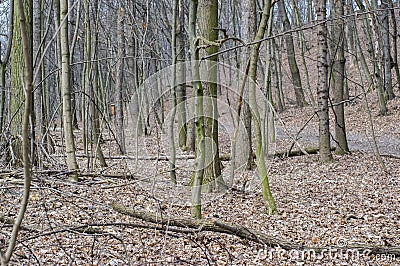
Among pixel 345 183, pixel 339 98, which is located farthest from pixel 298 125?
pixel 345 183

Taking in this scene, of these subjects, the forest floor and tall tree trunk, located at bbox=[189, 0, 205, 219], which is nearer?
the forest floor

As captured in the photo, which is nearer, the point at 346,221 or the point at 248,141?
the point at 346,221

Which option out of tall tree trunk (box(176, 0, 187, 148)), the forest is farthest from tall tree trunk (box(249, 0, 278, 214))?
tall tree trunk (box(176, 0, 187, 148))

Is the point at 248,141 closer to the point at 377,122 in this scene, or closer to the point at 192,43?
the point at 192,43

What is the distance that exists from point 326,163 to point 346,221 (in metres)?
4.24

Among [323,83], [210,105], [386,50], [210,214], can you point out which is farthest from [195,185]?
[386,50]

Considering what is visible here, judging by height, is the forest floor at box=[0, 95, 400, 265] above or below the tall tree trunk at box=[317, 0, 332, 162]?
below

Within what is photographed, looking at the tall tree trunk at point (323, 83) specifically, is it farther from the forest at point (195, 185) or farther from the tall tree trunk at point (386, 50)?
the tall tree trunk at point (386, 50)

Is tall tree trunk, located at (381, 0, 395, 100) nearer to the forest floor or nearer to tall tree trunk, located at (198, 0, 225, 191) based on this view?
the forest floor

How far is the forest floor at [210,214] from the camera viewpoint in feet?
11.7

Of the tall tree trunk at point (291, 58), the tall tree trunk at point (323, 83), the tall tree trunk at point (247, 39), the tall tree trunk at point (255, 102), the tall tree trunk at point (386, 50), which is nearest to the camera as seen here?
the tall tree trunk at point (255, 102)

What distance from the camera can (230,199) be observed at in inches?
315

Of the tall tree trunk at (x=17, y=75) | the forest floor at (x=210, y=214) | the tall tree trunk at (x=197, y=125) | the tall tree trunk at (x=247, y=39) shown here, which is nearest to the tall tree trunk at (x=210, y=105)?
the forest floor at (x=210, y=214)

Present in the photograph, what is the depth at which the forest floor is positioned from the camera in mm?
3566
